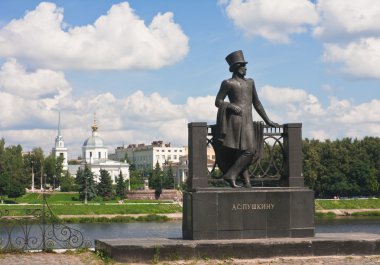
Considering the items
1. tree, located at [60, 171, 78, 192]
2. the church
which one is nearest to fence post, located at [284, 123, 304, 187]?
tree, located at [60, 171, 78, 192]

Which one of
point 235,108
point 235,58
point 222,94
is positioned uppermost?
point 235,58

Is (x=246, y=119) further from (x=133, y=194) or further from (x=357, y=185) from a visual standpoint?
(x=133, y=194)

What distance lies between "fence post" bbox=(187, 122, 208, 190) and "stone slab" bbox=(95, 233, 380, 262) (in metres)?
1.40

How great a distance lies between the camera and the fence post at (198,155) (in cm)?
1482

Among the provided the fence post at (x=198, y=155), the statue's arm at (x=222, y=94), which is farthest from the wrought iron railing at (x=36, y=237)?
the statue's arm at (x=222, y=94)

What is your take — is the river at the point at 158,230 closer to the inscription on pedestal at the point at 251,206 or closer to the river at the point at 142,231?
the river at the point at 142,231

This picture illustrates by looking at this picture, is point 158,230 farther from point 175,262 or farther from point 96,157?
point 96,157

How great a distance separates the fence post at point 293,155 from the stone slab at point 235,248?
1.39 metres

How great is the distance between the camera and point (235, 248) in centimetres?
1370

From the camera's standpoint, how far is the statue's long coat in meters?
14.9

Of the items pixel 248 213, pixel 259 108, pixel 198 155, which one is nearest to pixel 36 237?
pixel 198 155

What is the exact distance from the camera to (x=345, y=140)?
7894cm

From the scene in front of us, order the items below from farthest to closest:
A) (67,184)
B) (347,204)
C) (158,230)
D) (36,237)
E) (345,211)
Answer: (67,184), (347,204), (345,211), (158,230), (36,237)

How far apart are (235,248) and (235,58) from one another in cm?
415
